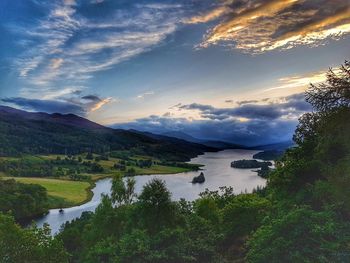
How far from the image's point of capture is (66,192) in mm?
168125

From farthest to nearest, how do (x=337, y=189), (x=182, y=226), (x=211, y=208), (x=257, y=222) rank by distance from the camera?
(x=211, y=208) → (x=257, y=222) → (x=182, y=226) → (x=337, y=189)

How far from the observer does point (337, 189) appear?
3030 cm

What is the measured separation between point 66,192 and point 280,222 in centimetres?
15218

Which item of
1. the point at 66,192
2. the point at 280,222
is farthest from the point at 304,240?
the point at 66,192

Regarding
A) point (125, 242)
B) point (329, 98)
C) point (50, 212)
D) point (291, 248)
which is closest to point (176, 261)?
point (125, 242)

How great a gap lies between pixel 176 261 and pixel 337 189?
14879 mm

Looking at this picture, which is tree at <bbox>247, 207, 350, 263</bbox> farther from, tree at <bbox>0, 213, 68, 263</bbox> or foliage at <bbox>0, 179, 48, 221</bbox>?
foliage at <bbox>0, 179, 48, 221</bbox>

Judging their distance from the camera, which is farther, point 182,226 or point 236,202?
point 236,202

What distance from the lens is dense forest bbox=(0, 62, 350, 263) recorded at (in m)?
27.4

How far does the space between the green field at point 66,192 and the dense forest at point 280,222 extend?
11411cm

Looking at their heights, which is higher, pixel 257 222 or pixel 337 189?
pixel 337 189

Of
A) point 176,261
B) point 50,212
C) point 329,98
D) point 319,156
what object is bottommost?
point 50,212

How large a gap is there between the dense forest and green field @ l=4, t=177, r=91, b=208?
114 m

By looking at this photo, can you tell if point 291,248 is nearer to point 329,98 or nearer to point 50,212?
point 329,98
